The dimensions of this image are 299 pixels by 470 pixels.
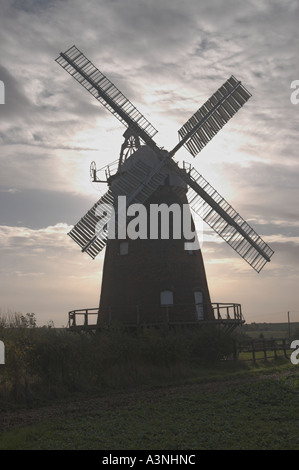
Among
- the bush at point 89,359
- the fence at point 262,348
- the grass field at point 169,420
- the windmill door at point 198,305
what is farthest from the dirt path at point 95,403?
the fence at point 262,348

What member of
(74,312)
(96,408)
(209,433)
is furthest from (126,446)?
(74,312)

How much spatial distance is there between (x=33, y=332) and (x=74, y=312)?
294 inches

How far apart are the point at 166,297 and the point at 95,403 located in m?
9.47

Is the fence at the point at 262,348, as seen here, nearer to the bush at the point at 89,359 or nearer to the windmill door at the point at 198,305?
the windmill door at the point at 198,305

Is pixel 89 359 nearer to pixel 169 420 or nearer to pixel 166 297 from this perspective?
pixel 166 297

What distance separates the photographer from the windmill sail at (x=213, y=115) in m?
25.6

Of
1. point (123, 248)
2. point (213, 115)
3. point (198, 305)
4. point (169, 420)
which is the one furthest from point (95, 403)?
point (213, 115)

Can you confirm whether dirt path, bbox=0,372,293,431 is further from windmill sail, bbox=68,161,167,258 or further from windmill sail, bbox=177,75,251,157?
windmill sail, bbox=177,75,251,157

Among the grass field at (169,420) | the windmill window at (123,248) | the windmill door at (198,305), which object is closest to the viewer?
the grass field at (169,420)

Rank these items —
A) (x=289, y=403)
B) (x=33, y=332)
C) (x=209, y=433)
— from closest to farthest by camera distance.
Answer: (x=209, y=433)
(x=289, y=403)
(x=33, y=332)

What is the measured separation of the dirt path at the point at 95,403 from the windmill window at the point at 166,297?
18.9 feet

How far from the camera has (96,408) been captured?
1360 cm

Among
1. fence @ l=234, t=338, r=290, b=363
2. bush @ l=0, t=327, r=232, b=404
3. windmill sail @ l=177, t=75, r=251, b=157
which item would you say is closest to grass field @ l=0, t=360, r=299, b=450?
bush @ l=0, t=327, r=232, b=404
